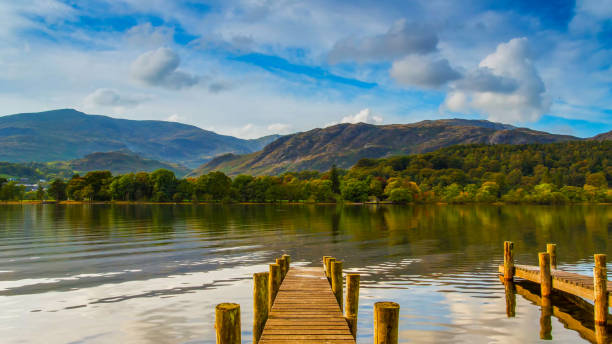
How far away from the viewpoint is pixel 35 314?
1761 cm

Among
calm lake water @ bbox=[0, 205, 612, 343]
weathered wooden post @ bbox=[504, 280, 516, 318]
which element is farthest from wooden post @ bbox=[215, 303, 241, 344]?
weathered wooden post @ bbox=[504, 280, 516, 318]

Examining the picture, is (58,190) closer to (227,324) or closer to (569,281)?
(569,281)

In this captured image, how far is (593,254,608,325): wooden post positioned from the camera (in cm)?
1608

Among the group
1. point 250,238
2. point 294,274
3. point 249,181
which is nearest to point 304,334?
point 294,274

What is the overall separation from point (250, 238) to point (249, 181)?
140m

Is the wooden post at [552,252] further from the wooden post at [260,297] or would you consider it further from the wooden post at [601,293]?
the wooden post at [260,297]

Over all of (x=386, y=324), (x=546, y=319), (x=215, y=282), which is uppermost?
(x=386, y=324)

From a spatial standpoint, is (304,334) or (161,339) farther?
(161,339)

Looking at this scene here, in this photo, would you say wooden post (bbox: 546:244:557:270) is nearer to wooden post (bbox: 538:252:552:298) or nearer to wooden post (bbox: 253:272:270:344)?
wooden post (bbox: 538:252:552:298)

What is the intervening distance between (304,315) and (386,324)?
5.26 metres

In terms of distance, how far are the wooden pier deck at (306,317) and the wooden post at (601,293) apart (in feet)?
35.2

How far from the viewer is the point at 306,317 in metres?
13.6

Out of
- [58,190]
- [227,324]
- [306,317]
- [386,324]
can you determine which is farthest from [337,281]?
[58,190]

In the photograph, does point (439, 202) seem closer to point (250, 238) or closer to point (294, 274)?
point (250, 238)
